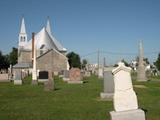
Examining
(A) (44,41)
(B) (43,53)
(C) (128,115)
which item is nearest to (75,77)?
(C) (128,115)

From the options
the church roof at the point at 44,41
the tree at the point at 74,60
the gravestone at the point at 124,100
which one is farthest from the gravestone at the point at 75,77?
the tree at the point at 74,60

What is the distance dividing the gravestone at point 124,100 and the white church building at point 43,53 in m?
62.9

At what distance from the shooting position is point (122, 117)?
8.66 meters

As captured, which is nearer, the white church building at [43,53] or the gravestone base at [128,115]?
the gravestone base at [128,115]

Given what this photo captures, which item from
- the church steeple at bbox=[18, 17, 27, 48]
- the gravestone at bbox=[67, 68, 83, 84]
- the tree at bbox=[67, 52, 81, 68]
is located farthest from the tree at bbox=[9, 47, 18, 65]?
the gravestone at bbox=[67, 68, 83, 84]

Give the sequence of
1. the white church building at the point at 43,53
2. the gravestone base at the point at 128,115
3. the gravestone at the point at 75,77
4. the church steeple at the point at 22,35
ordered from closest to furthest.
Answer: the gravestone base at the point at 128,115, the gravestone at the point at 75,77, the white church building at the point at 43,53, the church steeple at the point at 22,35

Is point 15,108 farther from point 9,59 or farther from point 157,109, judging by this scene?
point 9,59

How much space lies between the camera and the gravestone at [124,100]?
8693mm

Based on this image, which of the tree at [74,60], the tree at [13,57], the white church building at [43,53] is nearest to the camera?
the white church building at [43,53]

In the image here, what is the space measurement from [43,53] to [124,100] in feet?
243

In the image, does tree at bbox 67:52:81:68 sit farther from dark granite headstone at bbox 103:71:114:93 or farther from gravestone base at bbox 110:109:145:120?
gravestone base at bbox 110:109:145:120

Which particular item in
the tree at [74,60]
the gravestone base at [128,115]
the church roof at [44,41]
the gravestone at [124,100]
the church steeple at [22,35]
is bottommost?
the gravestone base at [128,115]

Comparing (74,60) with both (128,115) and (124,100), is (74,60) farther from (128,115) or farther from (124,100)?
(128,115)

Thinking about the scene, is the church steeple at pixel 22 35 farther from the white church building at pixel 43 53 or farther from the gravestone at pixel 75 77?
the gravestone at pixel 75 77
